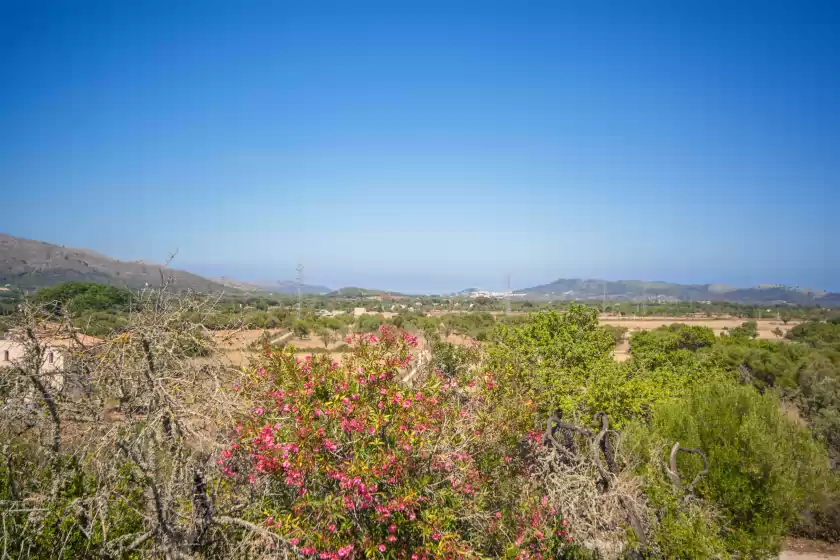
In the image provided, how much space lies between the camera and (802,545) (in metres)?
13.8

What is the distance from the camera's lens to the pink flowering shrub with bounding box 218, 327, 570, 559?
4.65 meters

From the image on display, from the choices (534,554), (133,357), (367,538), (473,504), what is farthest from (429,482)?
(133,357)

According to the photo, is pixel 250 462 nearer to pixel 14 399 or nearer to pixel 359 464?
pixel 359 464

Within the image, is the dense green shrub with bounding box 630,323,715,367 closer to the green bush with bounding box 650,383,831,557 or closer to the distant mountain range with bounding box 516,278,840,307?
the green bush with bounding box 650,383,831,557

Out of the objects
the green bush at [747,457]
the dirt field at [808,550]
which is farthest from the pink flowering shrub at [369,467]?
the dirt field at [808,550]

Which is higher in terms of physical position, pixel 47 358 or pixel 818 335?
pixel 47 358

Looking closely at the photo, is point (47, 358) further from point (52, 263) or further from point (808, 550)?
point (52, 263)

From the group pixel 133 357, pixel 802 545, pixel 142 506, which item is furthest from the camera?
pixel 802 545

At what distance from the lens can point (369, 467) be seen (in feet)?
15.5

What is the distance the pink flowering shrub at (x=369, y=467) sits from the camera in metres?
Answer: 4.65

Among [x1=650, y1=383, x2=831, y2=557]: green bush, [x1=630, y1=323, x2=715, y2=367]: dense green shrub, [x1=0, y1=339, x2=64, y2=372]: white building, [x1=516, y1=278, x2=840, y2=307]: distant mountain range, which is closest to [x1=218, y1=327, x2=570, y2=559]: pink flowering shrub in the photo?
[x1=0, y1=339, x2=64, y2=372]: white building

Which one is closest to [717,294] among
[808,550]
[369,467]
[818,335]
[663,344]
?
[818,335]

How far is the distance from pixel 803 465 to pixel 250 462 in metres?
13.7

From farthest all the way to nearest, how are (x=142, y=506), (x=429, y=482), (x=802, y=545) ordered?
1. (x=802, y=545)
2. (x=142, y=506)
3. (x=429, y=482)
